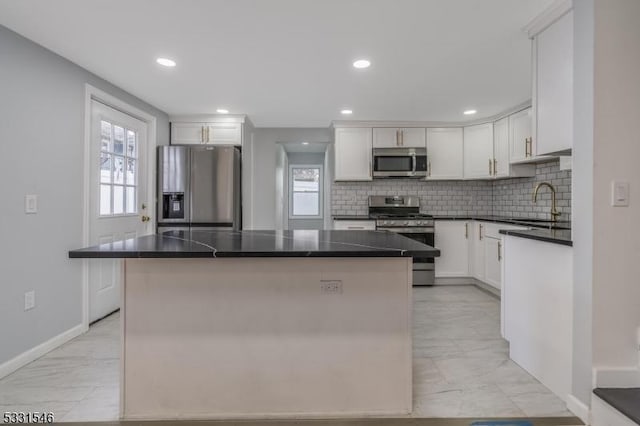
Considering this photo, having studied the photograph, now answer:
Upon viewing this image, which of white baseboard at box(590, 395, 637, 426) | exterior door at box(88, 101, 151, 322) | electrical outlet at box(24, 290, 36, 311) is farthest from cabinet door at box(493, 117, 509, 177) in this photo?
electrical outlet at box(24, 290, 36, 311)

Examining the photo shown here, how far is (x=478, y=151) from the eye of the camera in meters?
4.45

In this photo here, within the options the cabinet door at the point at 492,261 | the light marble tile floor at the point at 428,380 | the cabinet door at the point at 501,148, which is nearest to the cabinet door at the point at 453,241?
the cabinet door at the point at 492,261

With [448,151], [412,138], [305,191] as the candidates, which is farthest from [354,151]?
[305,191]

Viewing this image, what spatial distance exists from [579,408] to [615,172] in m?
1.20

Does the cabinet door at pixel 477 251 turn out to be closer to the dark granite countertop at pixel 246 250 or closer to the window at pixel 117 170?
the dark granite countertop at pixel 246 250

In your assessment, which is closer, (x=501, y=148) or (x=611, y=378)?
(x=611, y=378)

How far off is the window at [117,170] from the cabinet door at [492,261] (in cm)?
415

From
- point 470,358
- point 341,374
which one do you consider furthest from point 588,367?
point 341,374

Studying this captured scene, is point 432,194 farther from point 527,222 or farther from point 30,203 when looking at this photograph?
point 30,203

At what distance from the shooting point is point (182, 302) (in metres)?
1.66

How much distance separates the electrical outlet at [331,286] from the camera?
1.66 m

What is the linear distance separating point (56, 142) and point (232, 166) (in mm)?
1792

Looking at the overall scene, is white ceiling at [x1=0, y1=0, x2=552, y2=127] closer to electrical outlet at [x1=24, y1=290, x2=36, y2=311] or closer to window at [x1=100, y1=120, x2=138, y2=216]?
window at [x1=100, y1=120, x2=138, y2=216]

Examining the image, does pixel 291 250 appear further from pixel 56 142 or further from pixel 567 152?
pixel 56 142
